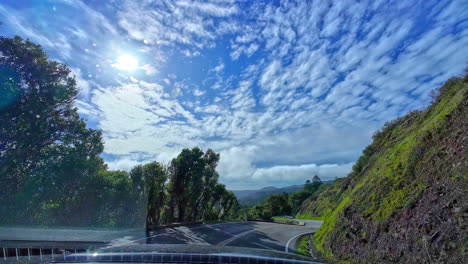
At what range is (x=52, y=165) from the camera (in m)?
16.8

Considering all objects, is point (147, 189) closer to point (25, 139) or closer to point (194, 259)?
point (25, 139)

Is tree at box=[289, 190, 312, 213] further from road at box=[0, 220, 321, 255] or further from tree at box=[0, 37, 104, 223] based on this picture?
tree at box=[0, 37, 104, 223]

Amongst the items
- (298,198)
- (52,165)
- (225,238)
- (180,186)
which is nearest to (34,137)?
(52,165)

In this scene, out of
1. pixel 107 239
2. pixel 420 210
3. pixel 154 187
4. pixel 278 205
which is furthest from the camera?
pixel 278 205

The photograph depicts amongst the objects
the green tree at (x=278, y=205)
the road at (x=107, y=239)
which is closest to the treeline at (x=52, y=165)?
the road at (x=107, y=239)

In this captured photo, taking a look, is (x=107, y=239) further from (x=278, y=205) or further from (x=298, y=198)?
(x=298, y=198)

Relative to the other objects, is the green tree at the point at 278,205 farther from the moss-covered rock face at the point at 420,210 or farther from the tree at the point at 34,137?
the moss-covered rock face at the point at 420,210

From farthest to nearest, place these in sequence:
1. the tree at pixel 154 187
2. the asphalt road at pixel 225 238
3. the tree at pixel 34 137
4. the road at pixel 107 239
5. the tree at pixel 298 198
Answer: the tree at pixel 298 198
the tree at pixel 154 187
the tree at pixel 34 137
the asphalt road at pixel 225 238
the road at pixel 107 239

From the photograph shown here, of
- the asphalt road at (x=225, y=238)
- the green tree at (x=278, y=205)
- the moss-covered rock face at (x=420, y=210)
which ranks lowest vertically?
the green tree at (x=278, y=205)

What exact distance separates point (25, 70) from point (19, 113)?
3.12 m

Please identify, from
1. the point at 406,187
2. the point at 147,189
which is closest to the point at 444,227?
the point at 406,187

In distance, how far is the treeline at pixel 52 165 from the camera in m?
16.0

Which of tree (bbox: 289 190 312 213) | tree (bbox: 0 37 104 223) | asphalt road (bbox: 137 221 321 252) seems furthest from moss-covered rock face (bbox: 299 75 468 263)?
tree (bbox: 289 190 312 213)

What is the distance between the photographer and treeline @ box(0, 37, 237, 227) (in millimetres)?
15969
